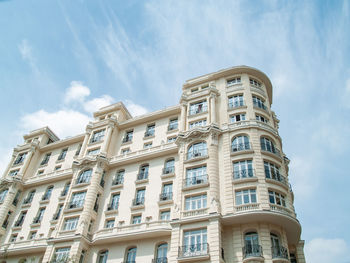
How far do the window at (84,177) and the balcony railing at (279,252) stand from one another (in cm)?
2351

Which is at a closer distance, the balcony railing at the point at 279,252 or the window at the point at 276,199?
the balcony railing at the point at 279,252

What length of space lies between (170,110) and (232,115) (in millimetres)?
9828

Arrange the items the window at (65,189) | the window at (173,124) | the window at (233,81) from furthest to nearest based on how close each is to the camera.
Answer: the window at (173,124) → the window at (233,81) → the window at (65,189)

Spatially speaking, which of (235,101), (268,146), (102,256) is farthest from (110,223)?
(235,101)

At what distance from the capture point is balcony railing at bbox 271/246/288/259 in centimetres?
2717

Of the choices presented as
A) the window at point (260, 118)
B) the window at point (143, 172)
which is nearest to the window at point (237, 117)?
the window at point (260, 118)

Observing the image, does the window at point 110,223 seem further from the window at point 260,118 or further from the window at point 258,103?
the window at point 258,103

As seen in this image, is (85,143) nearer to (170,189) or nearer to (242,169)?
(170,189)

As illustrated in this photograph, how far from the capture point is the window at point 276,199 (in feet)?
99.7

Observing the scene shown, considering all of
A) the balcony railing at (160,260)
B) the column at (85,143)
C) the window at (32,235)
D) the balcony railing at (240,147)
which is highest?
the column at (85,143)

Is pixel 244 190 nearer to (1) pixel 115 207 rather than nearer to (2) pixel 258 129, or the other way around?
(2) pixel 258 129

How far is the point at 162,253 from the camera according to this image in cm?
3105

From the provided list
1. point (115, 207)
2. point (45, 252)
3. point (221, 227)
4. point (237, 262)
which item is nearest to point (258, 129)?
point (221, 227)

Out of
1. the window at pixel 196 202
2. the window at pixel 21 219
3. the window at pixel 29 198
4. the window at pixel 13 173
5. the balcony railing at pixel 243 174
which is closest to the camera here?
the window at pixel 196 202
